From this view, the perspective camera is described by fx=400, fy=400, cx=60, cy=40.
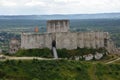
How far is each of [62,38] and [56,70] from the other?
13171mm

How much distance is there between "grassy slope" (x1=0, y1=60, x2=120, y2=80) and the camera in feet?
164

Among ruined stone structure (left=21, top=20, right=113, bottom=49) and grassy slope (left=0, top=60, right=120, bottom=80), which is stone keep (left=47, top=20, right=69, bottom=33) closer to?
ruined stone structure (left=21, top=20, right=113, bottom=49)

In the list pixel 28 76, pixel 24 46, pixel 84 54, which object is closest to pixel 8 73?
pixel 28 76

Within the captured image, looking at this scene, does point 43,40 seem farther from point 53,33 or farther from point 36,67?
point 36,67

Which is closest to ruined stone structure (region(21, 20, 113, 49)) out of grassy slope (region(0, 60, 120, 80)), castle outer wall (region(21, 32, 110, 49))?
castle outer wall (region(21, 32, 110, 49))

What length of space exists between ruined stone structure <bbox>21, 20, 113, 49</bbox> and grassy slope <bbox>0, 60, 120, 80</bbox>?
889cm

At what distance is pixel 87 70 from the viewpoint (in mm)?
54875

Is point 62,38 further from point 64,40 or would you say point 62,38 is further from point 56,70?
point 56,70

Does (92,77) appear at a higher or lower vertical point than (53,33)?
lower

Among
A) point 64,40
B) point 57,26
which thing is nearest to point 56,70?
point 64,40

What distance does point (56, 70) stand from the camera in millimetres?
52562

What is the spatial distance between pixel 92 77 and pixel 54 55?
39.3ft

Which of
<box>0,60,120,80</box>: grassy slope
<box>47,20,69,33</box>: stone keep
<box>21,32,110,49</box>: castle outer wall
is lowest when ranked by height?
<box>0,60,120,80</box>: grassy slope

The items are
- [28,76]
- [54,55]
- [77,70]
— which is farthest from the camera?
[54,55]
